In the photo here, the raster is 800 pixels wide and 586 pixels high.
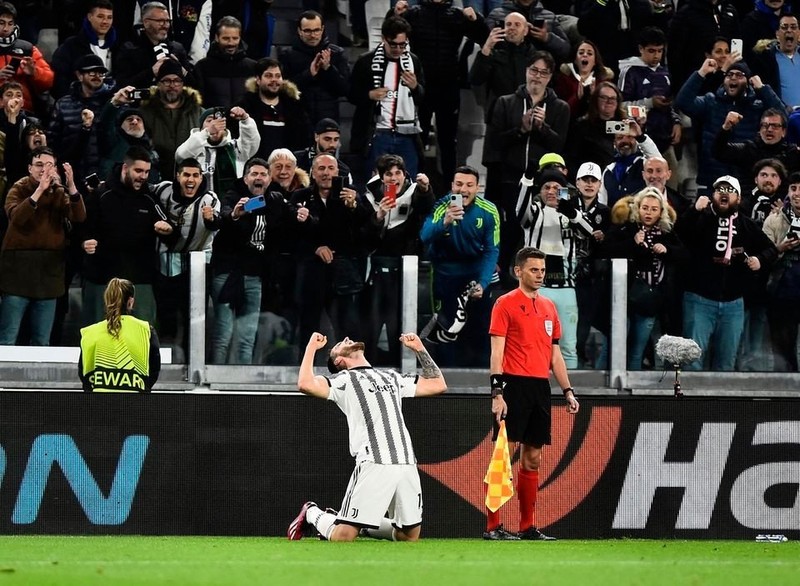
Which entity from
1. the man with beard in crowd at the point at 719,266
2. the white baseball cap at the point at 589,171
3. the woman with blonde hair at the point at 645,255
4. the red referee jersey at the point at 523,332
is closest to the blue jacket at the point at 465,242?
the woman with blonde hair at the point at 645,255

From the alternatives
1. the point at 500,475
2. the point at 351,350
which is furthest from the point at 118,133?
the point at 500,475

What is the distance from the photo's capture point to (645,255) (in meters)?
14.9

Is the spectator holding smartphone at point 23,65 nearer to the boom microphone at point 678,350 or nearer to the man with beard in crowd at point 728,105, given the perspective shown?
the boom microphone at point 678,350

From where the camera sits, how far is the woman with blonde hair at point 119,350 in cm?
1260

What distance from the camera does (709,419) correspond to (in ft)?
42.4

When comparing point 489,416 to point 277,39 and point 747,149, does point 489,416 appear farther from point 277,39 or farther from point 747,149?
point 277,39

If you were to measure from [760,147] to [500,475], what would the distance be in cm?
675

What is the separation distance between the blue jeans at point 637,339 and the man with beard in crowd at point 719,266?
1.13 ft

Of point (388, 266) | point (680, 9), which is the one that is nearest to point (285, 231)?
point (388, 266)

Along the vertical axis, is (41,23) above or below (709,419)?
above

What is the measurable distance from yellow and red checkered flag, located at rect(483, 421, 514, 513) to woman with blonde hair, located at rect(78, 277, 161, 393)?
2.82 meters

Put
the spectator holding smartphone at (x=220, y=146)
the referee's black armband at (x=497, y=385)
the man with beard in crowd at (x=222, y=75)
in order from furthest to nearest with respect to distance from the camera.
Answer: the man with beard in crowd at (x=222, y=75) < the spectator holding smartphone at (x=220, y=146) < the referee's black armband at (x=497, y=385)

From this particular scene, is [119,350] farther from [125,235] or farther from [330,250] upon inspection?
[330,250]

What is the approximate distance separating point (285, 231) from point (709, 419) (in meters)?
4.04
